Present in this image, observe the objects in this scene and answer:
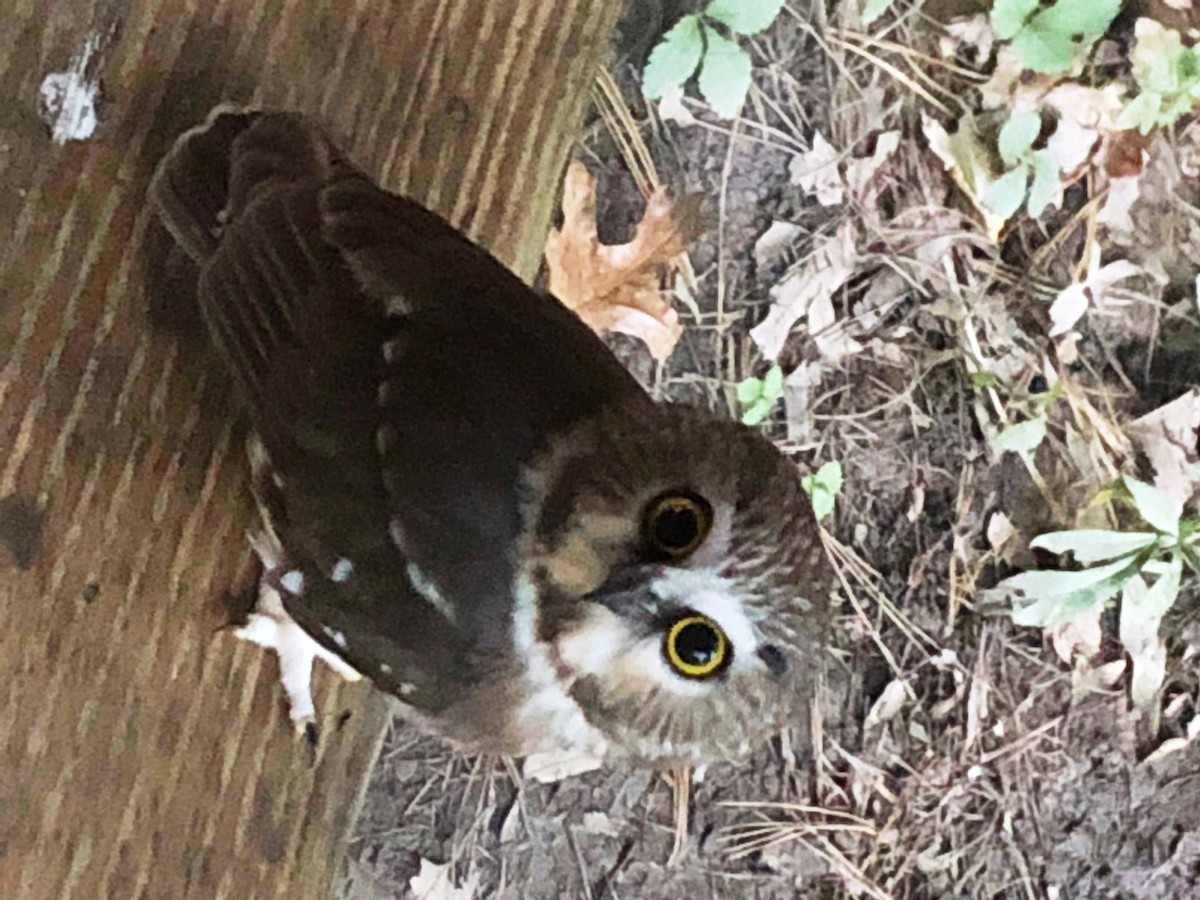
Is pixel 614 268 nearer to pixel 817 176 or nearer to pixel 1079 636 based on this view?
pixel 817 176

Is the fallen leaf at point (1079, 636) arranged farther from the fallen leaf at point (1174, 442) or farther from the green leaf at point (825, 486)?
the green leaf at point (825, 486)

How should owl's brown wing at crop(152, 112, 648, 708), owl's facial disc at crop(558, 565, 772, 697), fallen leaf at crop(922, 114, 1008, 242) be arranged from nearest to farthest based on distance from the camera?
1. owl's facial disc at crop(558, 565, 772, 697)
2. owl's brown wing at crop(152, 112, 648, 708)
3. fallen leaf at crop(922, 114, 1008, 242)

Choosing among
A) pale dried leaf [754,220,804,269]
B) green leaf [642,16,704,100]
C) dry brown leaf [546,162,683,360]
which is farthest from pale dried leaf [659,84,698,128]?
pale dried leaf [754,220,804,269]

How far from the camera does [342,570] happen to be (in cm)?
149

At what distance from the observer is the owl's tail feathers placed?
1475mm

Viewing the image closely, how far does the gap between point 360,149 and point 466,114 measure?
0.60 ft

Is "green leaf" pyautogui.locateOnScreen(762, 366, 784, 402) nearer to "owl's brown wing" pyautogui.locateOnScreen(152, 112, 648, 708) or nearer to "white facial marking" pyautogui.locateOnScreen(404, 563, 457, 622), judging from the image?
"owl's brown wing" pyautogui.locateOnScreen(152, 112, 648, 708)

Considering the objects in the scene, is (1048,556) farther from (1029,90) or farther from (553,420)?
(553,420)

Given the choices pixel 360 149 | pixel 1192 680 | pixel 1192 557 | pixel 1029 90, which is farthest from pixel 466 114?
pixel 1192 680

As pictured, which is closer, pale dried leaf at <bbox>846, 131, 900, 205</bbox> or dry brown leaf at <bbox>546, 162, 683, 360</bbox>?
dry brown leaf at <bbox>546, 162, 683, 360</bbox>

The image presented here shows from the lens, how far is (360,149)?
1.76 m

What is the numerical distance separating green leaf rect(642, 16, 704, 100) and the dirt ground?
1.0 inches

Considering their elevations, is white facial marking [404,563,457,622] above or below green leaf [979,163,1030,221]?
below

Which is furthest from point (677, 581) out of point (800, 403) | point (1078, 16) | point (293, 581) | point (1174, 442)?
point (1078, 16)
